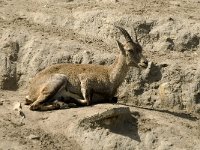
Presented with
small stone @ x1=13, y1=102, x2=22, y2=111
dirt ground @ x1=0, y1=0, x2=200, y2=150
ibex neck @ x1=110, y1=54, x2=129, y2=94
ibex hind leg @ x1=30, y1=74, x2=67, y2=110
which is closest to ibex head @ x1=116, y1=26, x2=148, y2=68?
ibex neck @ x1=110, y1=54, x2=129, y2=94

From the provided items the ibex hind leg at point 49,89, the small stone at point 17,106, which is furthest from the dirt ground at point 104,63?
the ibex hind leg at point 49,89

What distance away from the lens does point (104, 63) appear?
53.2ft

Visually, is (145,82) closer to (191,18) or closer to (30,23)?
(191,18)

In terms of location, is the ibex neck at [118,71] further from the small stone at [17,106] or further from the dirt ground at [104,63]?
the small stone at [17,106]

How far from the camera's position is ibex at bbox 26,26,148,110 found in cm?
1409

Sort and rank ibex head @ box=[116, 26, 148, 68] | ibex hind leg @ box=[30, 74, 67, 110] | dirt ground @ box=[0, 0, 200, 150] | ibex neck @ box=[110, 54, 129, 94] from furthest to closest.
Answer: ibex neck @ box=[110, 54, 129, 94] → ibex head @ box=[116, 26, 148, 68] → ibex hind leg @ box=[30, 74, 67, 110] → dirt ground @ box=[0, 0, 200, 150]

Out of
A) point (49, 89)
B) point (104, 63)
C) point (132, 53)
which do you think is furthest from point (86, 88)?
point (104, 63)

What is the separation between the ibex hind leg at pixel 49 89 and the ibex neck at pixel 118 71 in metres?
1.33

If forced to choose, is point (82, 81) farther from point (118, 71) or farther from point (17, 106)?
point (17, 106)

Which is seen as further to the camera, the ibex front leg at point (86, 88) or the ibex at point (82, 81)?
the ibex front leg at point (86, 88)

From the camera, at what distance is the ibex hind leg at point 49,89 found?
1377 centimetres

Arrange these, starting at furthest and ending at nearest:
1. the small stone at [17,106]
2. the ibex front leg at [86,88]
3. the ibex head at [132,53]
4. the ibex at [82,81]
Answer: the ibex head at [132,53]
the ibex front leg at [86,88]
the ibex at [82,81]
the small stone at [17,106]

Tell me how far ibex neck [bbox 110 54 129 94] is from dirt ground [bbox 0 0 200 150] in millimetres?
530

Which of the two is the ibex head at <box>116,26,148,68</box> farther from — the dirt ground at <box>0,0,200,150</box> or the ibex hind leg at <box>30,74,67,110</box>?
the ibex hind leg at <box>30,74,67,110</box>
